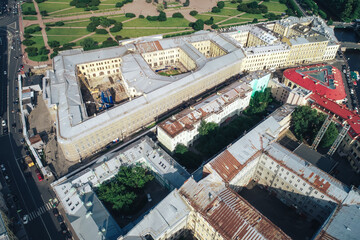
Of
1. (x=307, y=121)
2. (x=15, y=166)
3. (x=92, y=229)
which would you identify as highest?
(x=307, y=121)

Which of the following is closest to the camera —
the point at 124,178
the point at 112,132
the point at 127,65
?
the point at 124,178

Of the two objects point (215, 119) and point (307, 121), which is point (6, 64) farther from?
point (307, 121)

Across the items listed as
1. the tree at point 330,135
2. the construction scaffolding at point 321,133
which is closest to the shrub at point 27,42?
the construction scaffolding at point 321,133

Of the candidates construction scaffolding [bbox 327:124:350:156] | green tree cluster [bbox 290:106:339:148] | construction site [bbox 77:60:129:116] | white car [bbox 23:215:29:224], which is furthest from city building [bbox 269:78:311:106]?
white car [bbox 23:215:29:224]

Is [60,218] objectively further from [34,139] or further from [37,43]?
[37,43]

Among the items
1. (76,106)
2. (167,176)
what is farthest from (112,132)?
(167,176)

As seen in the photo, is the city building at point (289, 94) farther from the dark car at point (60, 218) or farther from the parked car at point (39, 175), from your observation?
the parked car at point (39, 175)
